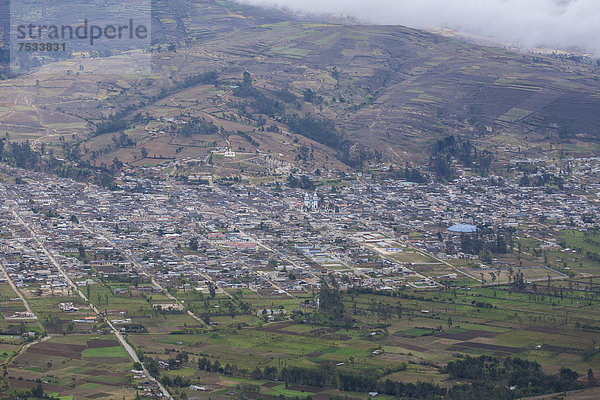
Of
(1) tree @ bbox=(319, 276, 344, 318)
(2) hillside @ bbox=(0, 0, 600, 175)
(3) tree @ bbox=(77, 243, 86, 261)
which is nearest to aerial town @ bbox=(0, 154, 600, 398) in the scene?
(3) tree @ bbox=(77, 243, 86, 261)

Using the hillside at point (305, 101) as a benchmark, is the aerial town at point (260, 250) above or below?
below

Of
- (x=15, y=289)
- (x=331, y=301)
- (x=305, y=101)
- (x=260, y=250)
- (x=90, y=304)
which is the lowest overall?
(x=15, y=289)

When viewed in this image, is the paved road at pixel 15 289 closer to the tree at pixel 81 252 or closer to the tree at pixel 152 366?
the tree at pixel 81 252

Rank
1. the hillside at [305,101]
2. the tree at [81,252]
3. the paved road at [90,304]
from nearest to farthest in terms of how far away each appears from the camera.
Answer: the paved road at [90,304], the tree at [81,252], the hillside at [305,101]

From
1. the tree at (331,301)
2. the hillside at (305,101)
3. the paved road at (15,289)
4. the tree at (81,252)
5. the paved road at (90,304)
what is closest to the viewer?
the paved road at (90,304)

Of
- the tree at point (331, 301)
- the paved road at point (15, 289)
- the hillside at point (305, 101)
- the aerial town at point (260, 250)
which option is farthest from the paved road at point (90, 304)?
the hillside at point (305, 101)

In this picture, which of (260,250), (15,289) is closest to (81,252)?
(15,289)

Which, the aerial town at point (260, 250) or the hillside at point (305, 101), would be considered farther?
the hillside at point (305, 101)

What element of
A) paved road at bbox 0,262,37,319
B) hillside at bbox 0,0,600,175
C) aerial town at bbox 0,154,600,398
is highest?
hillside at bbox 0,0,600,175

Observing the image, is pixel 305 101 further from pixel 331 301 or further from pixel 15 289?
pixel 15 289

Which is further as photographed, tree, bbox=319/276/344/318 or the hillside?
the hillside

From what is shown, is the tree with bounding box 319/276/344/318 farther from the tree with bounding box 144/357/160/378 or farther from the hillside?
the hillside
